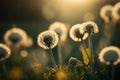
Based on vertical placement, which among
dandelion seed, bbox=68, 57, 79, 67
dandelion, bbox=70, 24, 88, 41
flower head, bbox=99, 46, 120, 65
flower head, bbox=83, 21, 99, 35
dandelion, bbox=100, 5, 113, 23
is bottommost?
dandelion, bbox=100, 5, 113, 23

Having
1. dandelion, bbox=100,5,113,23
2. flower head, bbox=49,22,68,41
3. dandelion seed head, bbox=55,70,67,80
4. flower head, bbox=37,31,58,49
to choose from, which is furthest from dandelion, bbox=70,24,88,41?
dandelion, bbox=100,5,113,23

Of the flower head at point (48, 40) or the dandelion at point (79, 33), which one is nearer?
the flower head at point (48, 40)

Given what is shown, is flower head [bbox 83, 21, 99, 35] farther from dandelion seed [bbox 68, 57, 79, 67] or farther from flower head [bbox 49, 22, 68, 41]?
flower head [bbox 49, 22, 68, 41]

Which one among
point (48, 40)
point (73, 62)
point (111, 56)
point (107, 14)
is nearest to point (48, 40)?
point (48, 40)

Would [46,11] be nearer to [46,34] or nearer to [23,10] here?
[23,10]

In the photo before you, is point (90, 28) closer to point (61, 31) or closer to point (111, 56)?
point (111, 56)

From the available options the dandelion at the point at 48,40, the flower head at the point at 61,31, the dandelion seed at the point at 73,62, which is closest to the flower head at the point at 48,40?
the dandelion at the point at 48,40

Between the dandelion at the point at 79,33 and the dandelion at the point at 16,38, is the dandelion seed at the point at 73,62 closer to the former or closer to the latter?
the dandelion at the point at 79,33

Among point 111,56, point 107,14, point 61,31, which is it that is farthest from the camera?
point 107,14

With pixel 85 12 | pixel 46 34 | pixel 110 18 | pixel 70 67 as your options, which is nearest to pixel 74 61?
pixel 70 67

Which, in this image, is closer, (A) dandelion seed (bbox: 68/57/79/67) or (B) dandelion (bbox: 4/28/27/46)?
(A) dandelion seed (bbox: 68/57/79/67)

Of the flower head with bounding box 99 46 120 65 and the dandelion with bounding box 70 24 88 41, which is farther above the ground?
the dandelion with bounding box 70 24 88 41
